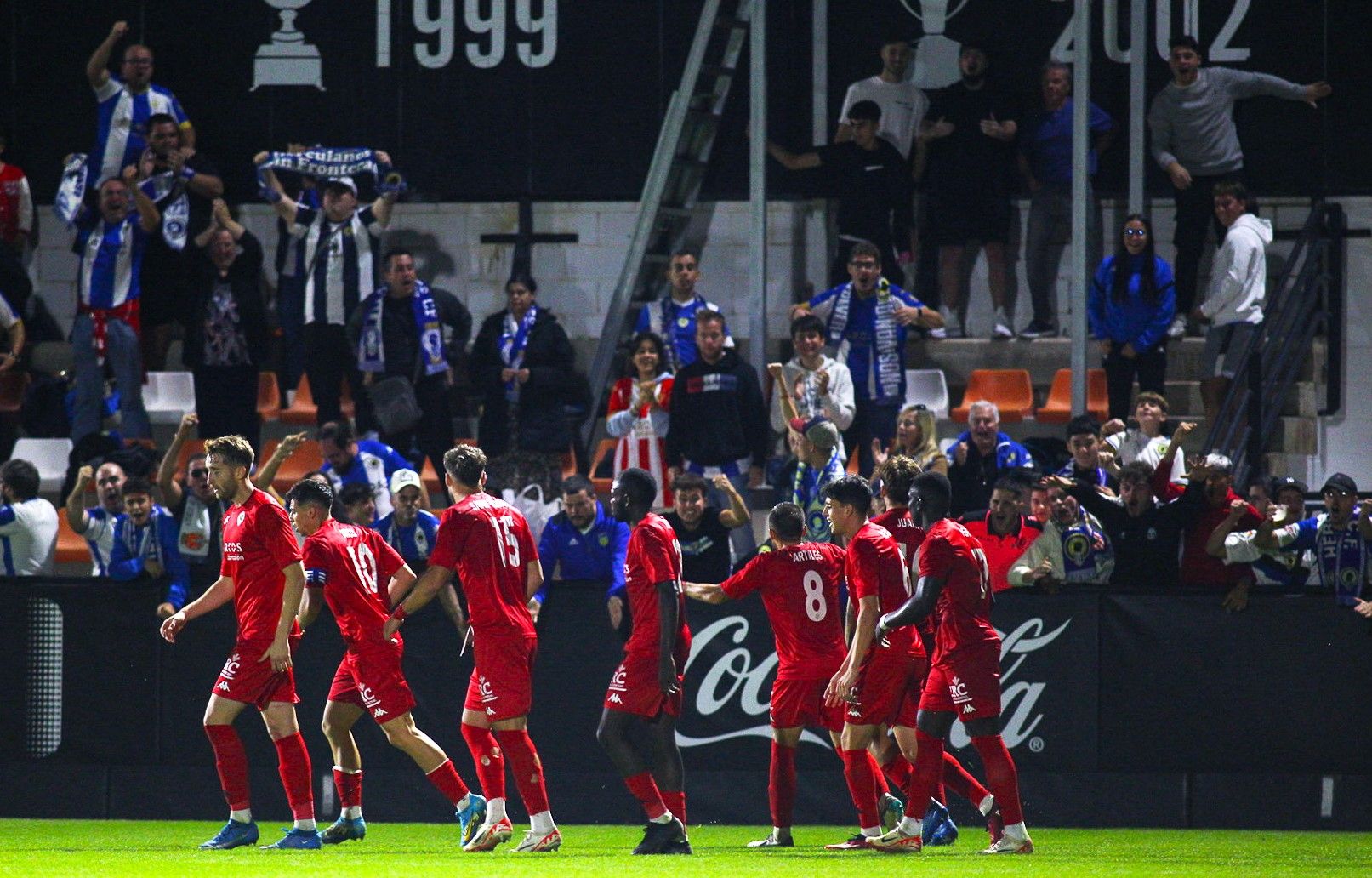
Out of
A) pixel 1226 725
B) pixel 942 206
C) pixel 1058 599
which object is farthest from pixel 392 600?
pixel 942 206

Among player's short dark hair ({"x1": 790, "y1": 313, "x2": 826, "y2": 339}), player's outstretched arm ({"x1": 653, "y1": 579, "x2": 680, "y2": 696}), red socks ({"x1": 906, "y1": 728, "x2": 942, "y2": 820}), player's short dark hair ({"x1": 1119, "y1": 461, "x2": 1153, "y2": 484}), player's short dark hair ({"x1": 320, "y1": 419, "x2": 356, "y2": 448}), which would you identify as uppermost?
player's short dark hair ({"x1": 790, "y1": 313, "x2": 826, "y2": 339})

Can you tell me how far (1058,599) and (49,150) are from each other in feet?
33.7

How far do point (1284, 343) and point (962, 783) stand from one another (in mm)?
5645

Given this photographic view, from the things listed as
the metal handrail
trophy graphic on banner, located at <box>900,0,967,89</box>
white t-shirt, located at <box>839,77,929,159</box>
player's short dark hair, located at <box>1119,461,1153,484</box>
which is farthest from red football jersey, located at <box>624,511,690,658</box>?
trophy graphic on banner, located at <box>900,0,967,89</box>

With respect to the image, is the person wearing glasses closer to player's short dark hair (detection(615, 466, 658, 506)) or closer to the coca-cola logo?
the coca-cola logo

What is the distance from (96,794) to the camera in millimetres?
12641

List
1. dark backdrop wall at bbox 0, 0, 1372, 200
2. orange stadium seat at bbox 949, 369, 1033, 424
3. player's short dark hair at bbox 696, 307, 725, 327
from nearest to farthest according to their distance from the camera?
player's short dark hair at bbox 696, 307, 725, 327, orange stadium seat at bbox 949, 369, 1033, 424, dark backdrop wall at bbox 0, 0, 1372, 200

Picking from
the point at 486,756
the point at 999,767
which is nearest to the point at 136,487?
the point at 486,756

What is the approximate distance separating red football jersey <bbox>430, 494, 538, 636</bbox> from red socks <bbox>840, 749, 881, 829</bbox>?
1.74 m

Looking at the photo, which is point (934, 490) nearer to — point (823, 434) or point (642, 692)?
point (642, 692)

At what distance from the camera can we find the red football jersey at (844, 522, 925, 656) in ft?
33.1

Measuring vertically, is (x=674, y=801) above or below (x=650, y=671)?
below

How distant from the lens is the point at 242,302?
15.2 meters

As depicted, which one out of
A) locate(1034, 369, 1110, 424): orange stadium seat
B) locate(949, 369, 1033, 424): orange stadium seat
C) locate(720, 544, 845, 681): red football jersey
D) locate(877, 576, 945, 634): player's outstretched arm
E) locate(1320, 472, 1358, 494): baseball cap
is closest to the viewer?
locate(877, 576, 945, 634): player's outstretched arm
